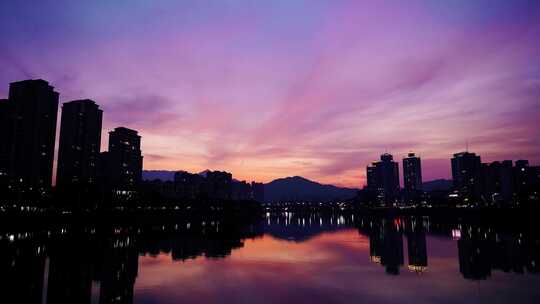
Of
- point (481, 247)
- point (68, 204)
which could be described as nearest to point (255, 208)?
point (68, 204)

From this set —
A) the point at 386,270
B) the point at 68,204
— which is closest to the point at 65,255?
the point at 386,270

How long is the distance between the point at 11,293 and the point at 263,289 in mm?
15019

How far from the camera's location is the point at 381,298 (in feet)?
75.6

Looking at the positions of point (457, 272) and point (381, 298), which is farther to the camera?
point (457, 272)

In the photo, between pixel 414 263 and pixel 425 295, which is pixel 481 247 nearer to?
pixel 414 263

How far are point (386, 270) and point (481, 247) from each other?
2398cm

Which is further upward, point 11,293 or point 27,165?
point 27,165

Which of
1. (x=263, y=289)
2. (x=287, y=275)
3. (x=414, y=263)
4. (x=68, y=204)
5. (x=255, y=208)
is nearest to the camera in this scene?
(x=263, y=289)

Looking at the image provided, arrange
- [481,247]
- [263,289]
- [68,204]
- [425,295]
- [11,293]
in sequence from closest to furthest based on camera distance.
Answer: [11,293] < [425,295] < [263,289] < [481,247] < [68,204]

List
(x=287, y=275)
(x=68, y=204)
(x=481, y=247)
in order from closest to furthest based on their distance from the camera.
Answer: (x=287, y=275) → (x=481, y=247) → (x=68, y=204)

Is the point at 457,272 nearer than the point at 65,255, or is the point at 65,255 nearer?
the point at 457,272

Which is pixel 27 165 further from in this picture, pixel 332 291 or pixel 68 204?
pixel 332 291

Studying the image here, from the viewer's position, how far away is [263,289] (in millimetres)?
25516

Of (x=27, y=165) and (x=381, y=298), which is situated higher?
(x=27, y=165)
